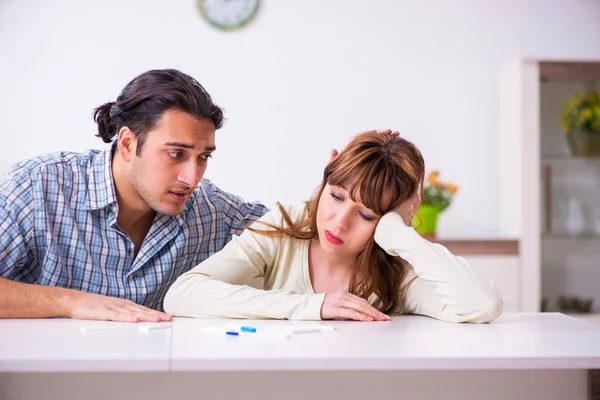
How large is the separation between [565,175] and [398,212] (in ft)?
8.01

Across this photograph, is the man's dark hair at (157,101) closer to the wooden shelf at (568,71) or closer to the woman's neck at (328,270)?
the woman's neck at (328,270)

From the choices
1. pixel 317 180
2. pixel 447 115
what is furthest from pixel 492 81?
pixel 317 180

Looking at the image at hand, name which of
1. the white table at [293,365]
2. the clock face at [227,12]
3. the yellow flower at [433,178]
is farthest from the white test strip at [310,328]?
the clock face at [227,12]

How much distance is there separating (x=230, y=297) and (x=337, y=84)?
8.40 ft

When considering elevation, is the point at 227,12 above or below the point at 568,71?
above

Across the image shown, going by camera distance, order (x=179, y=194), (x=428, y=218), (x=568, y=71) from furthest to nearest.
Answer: (x=568, y=71)
(x=428, y=218)
(x=179, y=194)

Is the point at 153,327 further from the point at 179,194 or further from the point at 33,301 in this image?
the point at 179,194

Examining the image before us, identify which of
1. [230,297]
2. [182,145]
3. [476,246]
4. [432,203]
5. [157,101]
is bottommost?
[476,246]

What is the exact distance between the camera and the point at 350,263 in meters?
1.94

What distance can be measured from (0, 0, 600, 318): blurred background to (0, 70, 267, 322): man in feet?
5.84

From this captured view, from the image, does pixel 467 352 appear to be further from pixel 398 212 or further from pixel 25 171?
pixel 25 171

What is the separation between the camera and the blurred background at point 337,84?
3832 mm

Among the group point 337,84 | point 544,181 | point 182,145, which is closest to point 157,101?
point 182,145

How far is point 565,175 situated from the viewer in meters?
4.02
